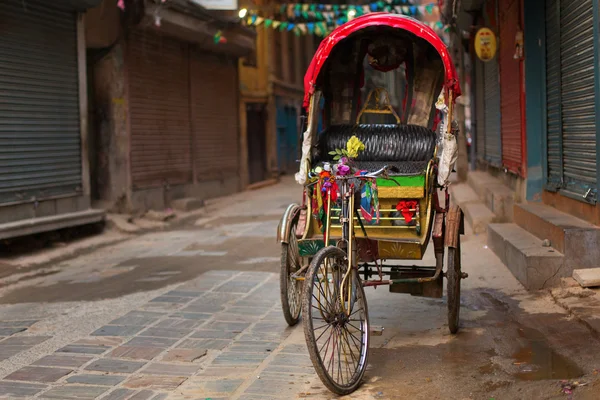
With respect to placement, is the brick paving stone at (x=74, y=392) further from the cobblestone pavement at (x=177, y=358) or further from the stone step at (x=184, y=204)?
the stone step at (x=184, y=204)

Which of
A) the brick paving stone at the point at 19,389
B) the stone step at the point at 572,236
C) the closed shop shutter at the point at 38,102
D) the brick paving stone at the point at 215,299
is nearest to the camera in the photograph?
the brick paving stone at the point at 19,389

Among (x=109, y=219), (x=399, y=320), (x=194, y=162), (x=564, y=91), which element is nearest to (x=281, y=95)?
(x=194, y=162)

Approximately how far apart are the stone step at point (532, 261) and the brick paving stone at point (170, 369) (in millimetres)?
3794

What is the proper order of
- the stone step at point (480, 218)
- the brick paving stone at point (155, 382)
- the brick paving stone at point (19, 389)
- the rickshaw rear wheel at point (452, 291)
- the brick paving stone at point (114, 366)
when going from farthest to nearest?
1. the stone step at point (480, 218)
2. the rickshaw rear wheel at point (452, 291)
3. the brick paving stone at point (114, 366)
4. the brick paving stone at point (155, 382)
5. the brick paving stone at point (19, 389)

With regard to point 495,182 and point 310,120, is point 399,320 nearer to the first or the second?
point 310,120

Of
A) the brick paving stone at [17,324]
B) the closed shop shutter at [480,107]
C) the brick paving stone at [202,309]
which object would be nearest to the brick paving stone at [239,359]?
the brick paving stone at [202,309]

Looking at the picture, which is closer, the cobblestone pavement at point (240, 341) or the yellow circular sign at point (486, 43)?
the cobblestone pavement at point (240, 341)

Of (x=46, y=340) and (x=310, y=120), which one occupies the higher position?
(x=310, y=120)

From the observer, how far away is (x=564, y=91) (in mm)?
8789

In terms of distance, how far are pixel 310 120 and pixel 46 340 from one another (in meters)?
3.14

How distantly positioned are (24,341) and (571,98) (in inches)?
247

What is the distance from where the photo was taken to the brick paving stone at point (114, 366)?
5617 millimetres

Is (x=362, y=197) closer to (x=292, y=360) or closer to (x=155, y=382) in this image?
(x=292, y=360)

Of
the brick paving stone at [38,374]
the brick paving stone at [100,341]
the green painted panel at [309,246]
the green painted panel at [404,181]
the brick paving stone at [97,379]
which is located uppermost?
the green painted panel at [404,181]
